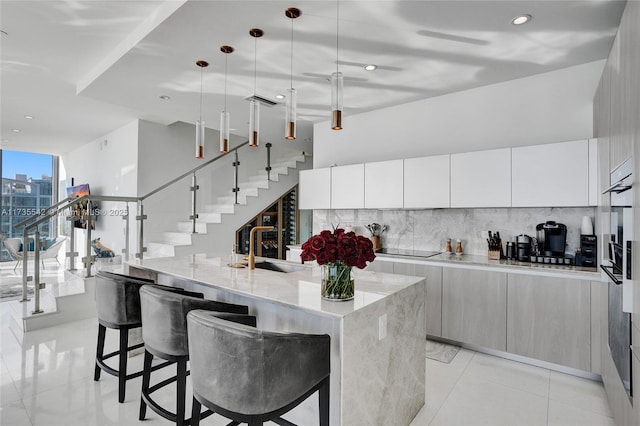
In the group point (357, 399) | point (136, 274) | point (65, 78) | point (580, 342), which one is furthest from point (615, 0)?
point (65, 78)

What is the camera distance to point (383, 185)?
169 inches

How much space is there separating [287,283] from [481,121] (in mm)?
3011

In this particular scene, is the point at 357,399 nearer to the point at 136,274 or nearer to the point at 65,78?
the point at 136,274

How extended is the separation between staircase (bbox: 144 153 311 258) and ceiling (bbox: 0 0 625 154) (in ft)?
6.09

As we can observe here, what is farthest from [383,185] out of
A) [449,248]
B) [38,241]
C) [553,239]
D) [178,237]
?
[38,241]

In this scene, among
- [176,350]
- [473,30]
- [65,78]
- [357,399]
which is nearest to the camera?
[357,399]

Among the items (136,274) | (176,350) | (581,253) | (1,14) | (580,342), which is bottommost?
(580,342)

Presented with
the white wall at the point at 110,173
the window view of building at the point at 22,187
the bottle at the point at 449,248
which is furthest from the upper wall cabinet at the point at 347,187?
the window view of building at the point at 22,187

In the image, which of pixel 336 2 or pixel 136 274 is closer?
pixel 336 2

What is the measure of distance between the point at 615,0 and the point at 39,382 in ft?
16.9

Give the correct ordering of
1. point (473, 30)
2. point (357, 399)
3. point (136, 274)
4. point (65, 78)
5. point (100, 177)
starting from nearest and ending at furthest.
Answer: point (357, 399) → point (473, 30) → point (136, 274) → point (65, 78) → point (100, 177)

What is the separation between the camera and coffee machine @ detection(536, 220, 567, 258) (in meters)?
3.34

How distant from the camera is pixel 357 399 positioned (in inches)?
70.2

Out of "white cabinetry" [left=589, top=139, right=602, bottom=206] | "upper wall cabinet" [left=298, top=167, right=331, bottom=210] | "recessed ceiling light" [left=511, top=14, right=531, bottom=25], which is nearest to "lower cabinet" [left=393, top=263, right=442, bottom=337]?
"white cabinetry" [left=589, top=139, right=602, bottom=206]
